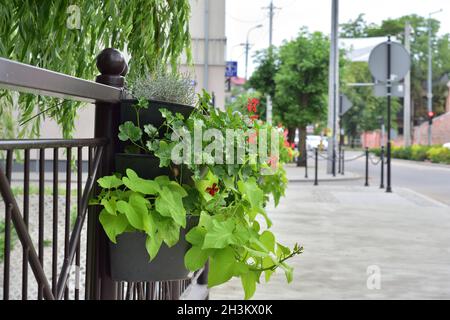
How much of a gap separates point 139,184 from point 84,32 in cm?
186

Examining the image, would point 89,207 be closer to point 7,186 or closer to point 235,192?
point 235,192

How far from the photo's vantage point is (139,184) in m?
1.99

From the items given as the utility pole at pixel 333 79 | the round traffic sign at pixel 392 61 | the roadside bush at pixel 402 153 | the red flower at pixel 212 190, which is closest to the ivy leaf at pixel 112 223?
the red flower at pixel 212 190

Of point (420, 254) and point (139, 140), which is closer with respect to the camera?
point (139, 140)

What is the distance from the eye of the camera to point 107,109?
2246 millimetres

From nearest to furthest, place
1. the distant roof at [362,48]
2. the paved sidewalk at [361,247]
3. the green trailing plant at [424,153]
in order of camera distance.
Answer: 1. the paved sidewalk at [361,247]
2. the green trailing plant at [424,153]
3. the distant roof at [362,48]

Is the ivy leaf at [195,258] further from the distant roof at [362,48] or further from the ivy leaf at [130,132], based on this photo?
the distant roof at [362,48]

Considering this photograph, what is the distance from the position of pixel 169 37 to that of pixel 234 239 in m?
2.07

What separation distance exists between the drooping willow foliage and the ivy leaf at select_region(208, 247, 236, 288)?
1546 mm

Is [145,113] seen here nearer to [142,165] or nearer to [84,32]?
[142,165]

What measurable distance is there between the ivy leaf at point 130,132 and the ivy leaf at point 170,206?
23 centimetres

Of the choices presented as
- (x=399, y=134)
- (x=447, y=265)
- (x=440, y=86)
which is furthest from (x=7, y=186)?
(x=399, y=134)

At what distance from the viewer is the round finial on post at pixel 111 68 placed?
238 cm

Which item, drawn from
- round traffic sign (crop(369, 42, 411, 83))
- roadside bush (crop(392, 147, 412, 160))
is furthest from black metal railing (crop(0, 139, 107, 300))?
roadside bush (crop(392, 147, 412, 160))
